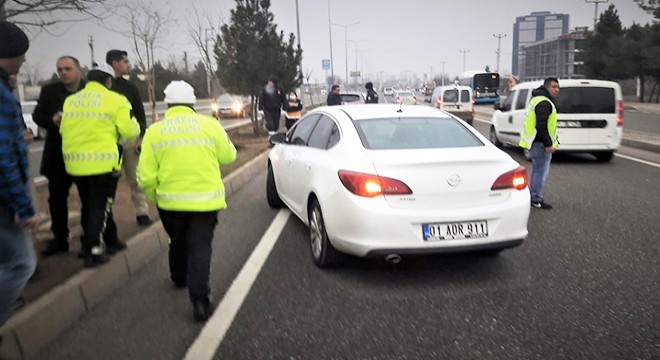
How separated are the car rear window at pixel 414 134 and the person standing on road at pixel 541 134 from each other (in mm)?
2123

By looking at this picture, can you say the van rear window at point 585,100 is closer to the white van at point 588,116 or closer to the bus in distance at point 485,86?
the white van at point 588,116

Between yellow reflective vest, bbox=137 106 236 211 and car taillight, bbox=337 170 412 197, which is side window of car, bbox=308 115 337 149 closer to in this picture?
car taillight, bbox=337 170 412 197

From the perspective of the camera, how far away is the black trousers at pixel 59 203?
4809 mm

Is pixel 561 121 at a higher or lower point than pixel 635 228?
higher

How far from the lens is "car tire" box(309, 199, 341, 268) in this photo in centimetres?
458

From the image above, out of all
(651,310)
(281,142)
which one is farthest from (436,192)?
(281,142)

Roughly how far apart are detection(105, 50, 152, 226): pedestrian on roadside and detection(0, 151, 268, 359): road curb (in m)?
0.53

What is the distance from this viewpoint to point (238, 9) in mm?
18406

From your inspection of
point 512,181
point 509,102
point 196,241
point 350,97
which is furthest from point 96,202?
point 350,97

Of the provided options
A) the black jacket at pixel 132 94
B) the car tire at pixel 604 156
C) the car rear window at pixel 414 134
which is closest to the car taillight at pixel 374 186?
the car rear window at pixel 414 134

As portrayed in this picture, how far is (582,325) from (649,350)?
422 mm

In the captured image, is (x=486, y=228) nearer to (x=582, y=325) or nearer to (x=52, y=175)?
(x=582, y=325)

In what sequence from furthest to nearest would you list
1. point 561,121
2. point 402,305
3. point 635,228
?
1. point 561,121
2. point 635,228
3. point 402,305

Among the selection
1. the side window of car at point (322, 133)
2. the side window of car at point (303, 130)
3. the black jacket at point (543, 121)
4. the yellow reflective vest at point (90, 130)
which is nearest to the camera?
the yellow reflective vest at point (90, 130)
